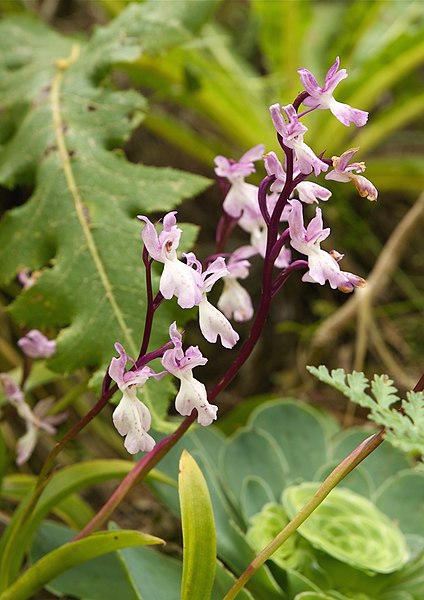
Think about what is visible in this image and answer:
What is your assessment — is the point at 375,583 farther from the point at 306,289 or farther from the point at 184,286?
the point at 306,289

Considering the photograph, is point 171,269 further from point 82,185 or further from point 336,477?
point 82,185

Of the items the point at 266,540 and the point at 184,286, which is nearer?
the point at 184,286

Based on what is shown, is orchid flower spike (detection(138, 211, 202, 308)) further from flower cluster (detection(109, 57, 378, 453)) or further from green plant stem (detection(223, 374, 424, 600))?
green plant stem (detection(223, 374, 424, 600))

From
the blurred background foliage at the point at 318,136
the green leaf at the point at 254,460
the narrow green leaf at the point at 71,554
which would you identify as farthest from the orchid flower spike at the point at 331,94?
the blurred background foliage at the point at 318,136

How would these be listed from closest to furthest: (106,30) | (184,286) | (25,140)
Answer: (184,286) → (25,140) → (106,30)

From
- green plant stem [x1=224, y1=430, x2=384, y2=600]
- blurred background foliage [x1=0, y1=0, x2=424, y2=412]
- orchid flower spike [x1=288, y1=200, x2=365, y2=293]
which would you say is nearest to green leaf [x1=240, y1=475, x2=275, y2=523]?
green plant stem [x1=224, y1=430, x2=384, y2=600]

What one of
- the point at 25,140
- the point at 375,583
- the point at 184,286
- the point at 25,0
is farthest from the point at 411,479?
the point at 25,0

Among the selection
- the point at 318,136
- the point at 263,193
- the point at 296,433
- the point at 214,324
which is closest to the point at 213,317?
the point at 214,324
